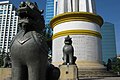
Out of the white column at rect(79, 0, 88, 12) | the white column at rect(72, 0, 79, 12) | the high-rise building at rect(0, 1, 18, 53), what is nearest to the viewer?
the white column at rect(79, 0, 88, 12)

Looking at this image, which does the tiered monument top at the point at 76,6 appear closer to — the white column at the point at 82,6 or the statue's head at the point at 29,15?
the white column at the point at 82,6

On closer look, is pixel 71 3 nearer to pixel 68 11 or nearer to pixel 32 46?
pixel 68 11

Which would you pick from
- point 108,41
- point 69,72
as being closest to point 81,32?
point 69,72

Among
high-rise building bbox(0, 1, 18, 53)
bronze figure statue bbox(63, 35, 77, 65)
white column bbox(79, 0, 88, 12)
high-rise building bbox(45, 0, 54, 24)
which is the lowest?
bronze figure statue bbox(63, 35, 77, 65)

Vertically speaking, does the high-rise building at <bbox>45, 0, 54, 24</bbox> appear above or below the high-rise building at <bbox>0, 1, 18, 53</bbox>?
above

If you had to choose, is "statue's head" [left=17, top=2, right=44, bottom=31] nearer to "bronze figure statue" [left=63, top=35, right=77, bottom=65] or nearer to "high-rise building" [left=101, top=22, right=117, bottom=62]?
"bronze figure statue" [left=63, top=35, right=77, bottom=65]

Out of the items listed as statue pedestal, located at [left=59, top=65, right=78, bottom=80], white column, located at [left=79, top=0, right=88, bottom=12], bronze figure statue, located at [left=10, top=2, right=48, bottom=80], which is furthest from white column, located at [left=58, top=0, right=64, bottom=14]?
bronze figure statue, located at [left=10, top=2, right=48, bottom=80]

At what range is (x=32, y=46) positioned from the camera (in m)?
3.50

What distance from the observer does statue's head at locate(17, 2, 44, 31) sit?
3500 millimetres

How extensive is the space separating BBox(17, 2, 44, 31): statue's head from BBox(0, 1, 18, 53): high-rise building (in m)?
67.8

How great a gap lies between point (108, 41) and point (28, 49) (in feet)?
322

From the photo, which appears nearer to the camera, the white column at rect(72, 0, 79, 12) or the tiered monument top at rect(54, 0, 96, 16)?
the tiered monument top at rect(54, 0, 96, 16)

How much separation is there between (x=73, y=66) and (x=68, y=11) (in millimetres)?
7672

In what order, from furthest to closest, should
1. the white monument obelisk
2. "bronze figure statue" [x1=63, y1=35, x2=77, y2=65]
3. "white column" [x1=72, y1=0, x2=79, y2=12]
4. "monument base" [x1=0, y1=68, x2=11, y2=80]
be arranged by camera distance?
1. "white column" [x1=72, y1=0, x2=79, y2=12]
2. the white monument obelisk
3. "bronze figure statue" [x1=63, y1=35, x2=77, y2=65]
4. "monument base" [x1=0, y1=68, x2=11, y2=80]
